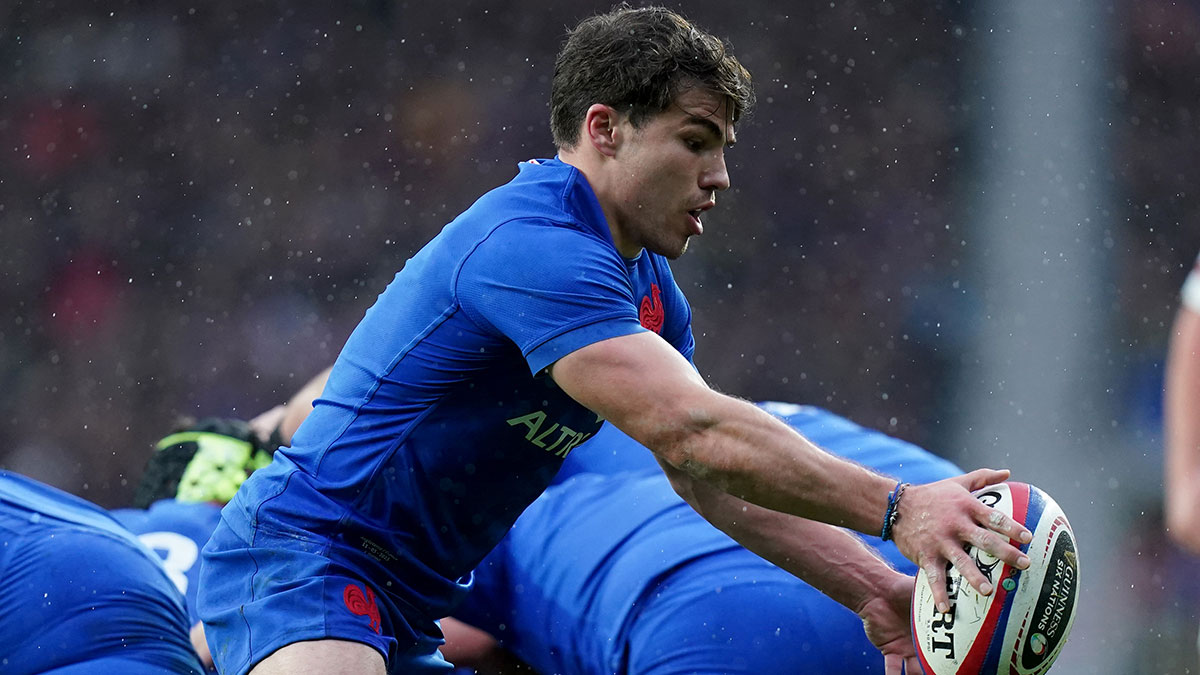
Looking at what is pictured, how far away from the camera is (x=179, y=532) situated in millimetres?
5008

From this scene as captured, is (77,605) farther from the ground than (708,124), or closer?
closer

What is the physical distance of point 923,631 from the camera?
2.62 meters

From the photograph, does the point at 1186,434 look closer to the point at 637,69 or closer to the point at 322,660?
the point at 637,69

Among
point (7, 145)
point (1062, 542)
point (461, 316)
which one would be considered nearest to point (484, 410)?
point (461, 316)

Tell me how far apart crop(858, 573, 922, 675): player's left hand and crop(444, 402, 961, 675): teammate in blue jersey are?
0.05 ft

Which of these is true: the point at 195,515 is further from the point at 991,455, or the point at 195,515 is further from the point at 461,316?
the point at 991,455

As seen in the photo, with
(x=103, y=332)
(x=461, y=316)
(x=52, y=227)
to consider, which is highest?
(x=461, y=316)

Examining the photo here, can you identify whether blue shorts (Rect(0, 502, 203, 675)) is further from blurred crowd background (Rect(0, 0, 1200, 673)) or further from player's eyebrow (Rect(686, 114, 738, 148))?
blurred crowd background (Rect(0, 0, 1200, 673))

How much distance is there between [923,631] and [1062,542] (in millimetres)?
327

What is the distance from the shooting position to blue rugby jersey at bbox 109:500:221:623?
4.78 metres

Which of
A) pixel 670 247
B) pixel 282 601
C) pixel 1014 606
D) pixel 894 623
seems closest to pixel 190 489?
pixel 282 601

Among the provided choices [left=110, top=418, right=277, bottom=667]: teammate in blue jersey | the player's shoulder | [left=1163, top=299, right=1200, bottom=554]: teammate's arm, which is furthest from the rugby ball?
the player's shoulder

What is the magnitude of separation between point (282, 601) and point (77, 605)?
1.30 meters

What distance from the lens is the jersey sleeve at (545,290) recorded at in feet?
8.41
